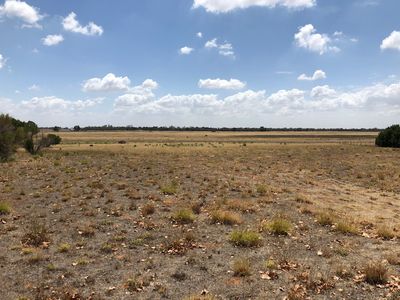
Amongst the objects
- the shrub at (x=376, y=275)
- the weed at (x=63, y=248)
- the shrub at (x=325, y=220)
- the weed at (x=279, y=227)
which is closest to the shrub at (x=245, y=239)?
the weed at (x=279, y=227)

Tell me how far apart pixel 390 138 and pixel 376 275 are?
61362 mm

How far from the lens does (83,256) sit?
12547mm

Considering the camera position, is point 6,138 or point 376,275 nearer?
point 376,275

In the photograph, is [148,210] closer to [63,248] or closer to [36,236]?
[36,236]

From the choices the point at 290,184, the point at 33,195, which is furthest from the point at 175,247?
the point at 290,184

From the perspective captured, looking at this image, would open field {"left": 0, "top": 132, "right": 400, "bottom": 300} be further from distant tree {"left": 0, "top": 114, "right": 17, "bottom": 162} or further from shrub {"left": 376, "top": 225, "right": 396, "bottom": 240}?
distant tree {"left": 0, "top": 114, "right": 17, "bottom": 162}

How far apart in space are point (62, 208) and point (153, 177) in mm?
11941

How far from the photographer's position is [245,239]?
13773 millimetres

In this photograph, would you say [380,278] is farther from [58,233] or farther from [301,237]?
[58,233]

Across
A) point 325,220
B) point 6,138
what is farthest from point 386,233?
point 6,138

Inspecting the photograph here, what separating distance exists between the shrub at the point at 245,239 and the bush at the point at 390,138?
5803cm

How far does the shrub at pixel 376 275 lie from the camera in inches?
405

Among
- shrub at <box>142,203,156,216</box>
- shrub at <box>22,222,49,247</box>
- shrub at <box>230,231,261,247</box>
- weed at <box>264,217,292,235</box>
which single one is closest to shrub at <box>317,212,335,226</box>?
weed at <box>264,217,292,235</box>

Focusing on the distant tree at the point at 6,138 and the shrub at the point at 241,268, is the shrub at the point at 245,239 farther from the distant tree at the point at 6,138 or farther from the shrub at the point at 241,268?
the distant tree at the point at 6,138
